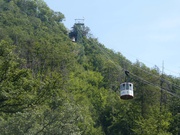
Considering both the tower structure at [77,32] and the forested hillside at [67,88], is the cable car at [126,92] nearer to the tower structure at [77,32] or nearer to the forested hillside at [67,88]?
the forested hillside at [67,88]

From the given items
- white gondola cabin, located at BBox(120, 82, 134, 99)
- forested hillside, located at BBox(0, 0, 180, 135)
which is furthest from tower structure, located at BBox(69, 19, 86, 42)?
white gondola cabin, located at BBox(120, 82, 134, 99)

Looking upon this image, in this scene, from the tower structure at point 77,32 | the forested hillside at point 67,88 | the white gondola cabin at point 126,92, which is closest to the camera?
the forested hillside at point 67,88

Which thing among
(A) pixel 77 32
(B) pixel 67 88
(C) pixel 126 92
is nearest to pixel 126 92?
(C) pixel 126 92

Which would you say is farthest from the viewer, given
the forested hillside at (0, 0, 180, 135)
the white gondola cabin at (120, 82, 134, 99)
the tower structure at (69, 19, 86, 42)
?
the tower structure at (69, 19, 86, 42)

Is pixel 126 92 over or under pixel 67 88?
under

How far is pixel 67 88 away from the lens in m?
49.9

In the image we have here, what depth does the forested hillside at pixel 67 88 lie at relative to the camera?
20359 millimetres

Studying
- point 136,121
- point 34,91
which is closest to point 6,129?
point 34,91

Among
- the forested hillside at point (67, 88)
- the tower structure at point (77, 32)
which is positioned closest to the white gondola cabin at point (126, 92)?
the forested hillside at point (67, 88)

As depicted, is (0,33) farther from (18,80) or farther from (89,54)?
(18,80)

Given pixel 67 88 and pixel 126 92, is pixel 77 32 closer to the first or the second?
pixel 67 88

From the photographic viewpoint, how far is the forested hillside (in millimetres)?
20359

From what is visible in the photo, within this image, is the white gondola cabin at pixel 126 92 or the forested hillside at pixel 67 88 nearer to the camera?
the forested hillside at pixel 67 88

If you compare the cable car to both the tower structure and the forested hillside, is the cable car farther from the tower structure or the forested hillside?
the tower structure
